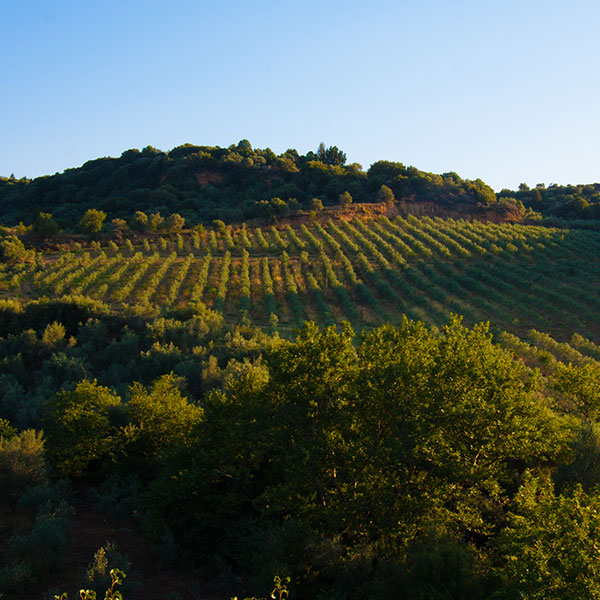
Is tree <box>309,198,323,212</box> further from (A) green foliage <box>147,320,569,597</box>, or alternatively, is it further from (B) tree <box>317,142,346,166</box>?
(A) green foliage <box>147,320,569,597</box>

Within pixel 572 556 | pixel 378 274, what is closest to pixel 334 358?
pixel 572 556

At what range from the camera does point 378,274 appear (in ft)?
157

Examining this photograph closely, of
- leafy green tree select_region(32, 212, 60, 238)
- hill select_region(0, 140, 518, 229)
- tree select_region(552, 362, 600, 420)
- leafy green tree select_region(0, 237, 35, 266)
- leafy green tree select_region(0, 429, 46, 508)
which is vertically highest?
hill select_region(0, 140, 518, 229)

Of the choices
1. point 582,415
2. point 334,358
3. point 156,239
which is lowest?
point 582,415

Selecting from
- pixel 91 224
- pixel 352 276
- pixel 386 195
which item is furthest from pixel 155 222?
pixel 386 195

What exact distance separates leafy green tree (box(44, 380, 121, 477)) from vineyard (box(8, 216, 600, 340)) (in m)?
17.7

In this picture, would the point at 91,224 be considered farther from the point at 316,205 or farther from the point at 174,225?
the point at 316,205

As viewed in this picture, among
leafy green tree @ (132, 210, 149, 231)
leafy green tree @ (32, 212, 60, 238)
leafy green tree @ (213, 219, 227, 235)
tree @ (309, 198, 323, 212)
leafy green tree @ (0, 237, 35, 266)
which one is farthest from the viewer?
tree @ (309, 198, 323, 212)

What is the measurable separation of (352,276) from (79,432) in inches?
1307

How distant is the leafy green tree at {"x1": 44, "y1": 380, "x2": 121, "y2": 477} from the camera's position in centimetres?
1734

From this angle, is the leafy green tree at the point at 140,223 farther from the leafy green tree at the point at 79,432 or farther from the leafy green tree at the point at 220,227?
the leafy green tree at the point at 79,432

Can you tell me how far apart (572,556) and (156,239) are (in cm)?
5858

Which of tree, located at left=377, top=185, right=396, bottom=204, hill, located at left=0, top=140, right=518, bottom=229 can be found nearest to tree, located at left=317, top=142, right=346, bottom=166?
hill, located at left=0, top=140, right=518, bottom=229

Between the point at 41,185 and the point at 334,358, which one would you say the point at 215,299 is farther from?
the point at 41,185
